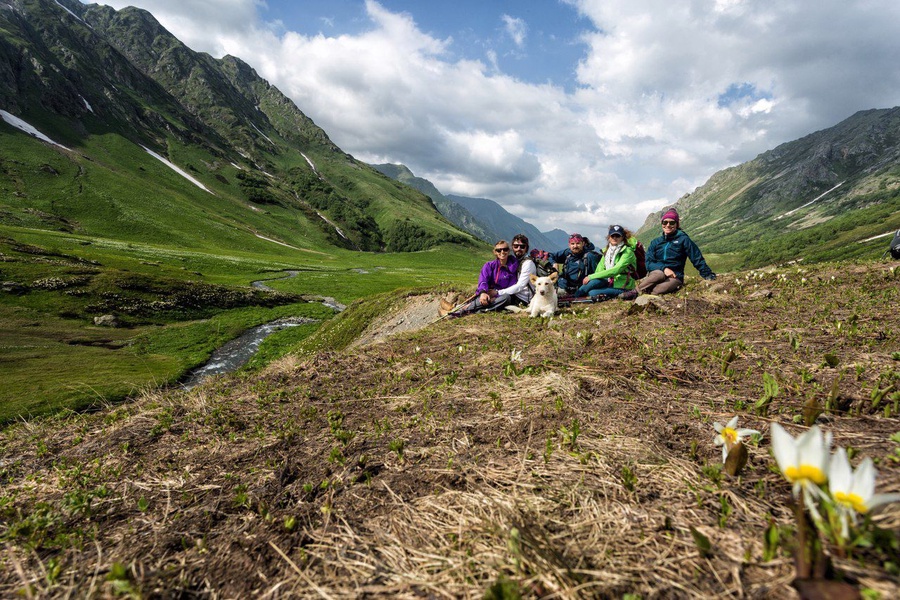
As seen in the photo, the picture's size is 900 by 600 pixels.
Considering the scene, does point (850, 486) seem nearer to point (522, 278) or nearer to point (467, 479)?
point (467, 479)

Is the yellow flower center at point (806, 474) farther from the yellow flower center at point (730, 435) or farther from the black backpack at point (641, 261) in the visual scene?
the black backpack at point (641, 261)

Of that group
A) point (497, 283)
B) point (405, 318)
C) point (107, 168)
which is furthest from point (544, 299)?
point (107, 168)

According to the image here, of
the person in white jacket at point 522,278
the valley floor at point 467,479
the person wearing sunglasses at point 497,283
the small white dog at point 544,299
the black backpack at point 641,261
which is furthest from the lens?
the black backpack at point 641,261

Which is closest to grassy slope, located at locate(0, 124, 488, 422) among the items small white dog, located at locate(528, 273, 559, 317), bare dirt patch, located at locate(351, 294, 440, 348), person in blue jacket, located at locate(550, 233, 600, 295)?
bare dirt patch, located at locate(351, 294, 440, 348)

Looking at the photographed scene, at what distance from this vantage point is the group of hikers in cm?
1227

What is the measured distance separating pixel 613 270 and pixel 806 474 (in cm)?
1151

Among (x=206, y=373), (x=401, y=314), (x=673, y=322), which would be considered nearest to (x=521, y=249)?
(x=673, y=322)

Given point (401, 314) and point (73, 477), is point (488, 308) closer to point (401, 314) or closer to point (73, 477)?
point (401, 314)

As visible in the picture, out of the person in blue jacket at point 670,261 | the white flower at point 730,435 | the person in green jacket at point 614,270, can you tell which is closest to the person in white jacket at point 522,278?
the person in green jacket at point 614,270

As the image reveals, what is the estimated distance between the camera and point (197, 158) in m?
184

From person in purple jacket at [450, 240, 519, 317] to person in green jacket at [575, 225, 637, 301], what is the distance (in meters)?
2.75

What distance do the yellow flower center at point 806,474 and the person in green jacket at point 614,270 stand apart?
1137cm

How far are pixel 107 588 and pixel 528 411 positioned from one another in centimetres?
363

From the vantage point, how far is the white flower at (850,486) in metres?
1.57
